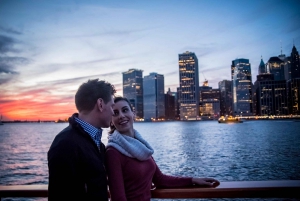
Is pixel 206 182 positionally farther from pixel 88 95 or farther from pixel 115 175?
pixel 88 95

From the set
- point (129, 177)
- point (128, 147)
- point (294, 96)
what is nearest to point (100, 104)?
point (128, 147)

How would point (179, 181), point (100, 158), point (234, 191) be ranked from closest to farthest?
point (100, 158)
point (234, 191)
point (179, 181)

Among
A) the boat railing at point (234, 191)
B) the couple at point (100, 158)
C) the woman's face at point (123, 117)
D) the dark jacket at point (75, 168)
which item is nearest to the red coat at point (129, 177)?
the couple at point (100, 158)

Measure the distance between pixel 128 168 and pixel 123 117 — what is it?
58 centimetres

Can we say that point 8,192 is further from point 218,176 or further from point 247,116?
point 247,116

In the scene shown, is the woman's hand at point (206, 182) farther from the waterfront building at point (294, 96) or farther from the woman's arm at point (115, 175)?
the waterfront building at point (294, 96)

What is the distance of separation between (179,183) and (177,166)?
67.1 ft

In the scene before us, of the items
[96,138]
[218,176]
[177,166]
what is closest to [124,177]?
[96,138]

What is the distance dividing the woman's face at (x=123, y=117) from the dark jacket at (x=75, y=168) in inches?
30.1

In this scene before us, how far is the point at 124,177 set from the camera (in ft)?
7.97

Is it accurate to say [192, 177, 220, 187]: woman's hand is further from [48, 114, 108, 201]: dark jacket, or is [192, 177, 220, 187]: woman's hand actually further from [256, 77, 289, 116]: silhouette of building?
[256, 77, 289, 116]: silhouette of building

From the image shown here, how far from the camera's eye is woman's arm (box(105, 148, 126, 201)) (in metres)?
2.22

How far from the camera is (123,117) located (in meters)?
2.74

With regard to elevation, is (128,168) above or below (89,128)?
below
